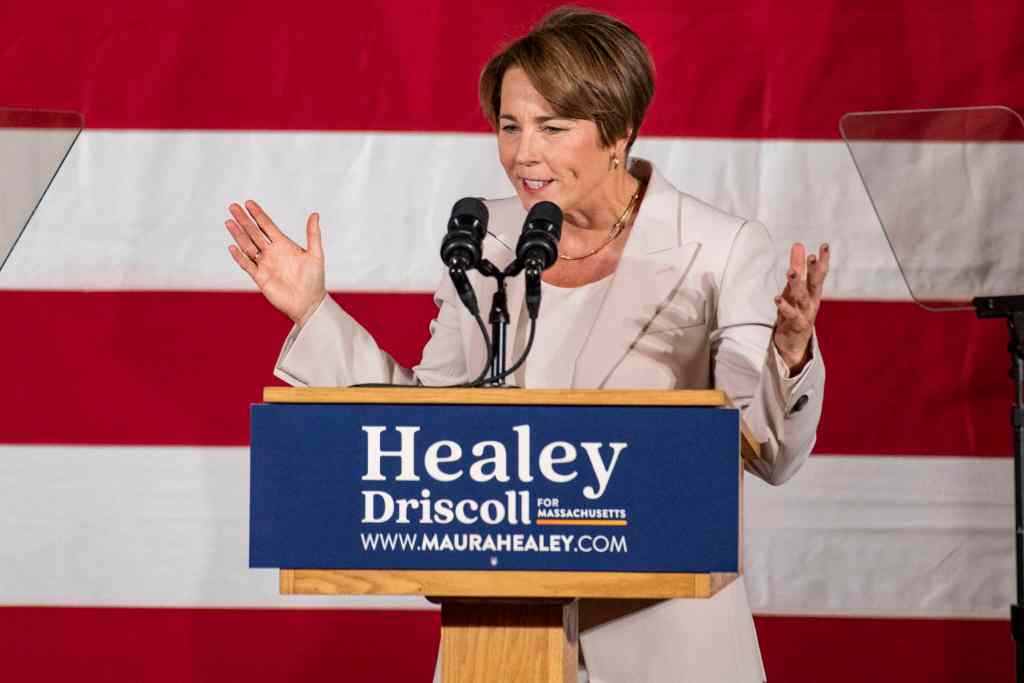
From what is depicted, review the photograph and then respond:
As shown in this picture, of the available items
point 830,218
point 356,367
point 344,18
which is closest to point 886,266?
point 830,218

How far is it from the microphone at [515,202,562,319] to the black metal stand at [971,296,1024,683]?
109 centimetres

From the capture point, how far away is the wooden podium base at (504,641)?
1.14 metres

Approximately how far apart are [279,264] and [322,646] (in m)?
1.20

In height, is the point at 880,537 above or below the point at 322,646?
above

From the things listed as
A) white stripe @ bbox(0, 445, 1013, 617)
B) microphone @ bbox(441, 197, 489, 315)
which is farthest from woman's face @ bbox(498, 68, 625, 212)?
white stripe @ bbox(0, 445, 1013, 617)

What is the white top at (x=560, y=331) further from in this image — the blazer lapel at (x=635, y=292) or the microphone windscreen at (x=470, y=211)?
the microphone windscreen at (x=470, y=211)

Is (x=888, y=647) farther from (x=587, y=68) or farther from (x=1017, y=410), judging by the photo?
(x=587, y=68)

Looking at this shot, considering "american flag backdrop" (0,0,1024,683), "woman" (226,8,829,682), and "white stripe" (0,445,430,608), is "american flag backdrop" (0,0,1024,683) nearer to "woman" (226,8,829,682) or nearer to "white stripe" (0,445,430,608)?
"white stripe" (0,445,430,608)

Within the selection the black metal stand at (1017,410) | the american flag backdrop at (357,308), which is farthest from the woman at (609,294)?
the american flag backdrop at (357,308)

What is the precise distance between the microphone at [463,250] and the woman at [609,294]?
0.92 ft

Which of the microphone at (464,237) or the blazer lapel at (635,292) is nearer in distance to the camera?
the microphone at (464,237)

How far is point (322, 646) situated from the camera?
8.19 ft

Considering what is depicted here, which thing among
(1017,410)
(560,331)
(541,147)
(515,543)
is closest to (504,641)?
(515,543)

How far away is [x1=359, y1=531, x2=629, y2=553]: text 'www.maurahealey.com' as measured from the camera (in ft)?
3.60
